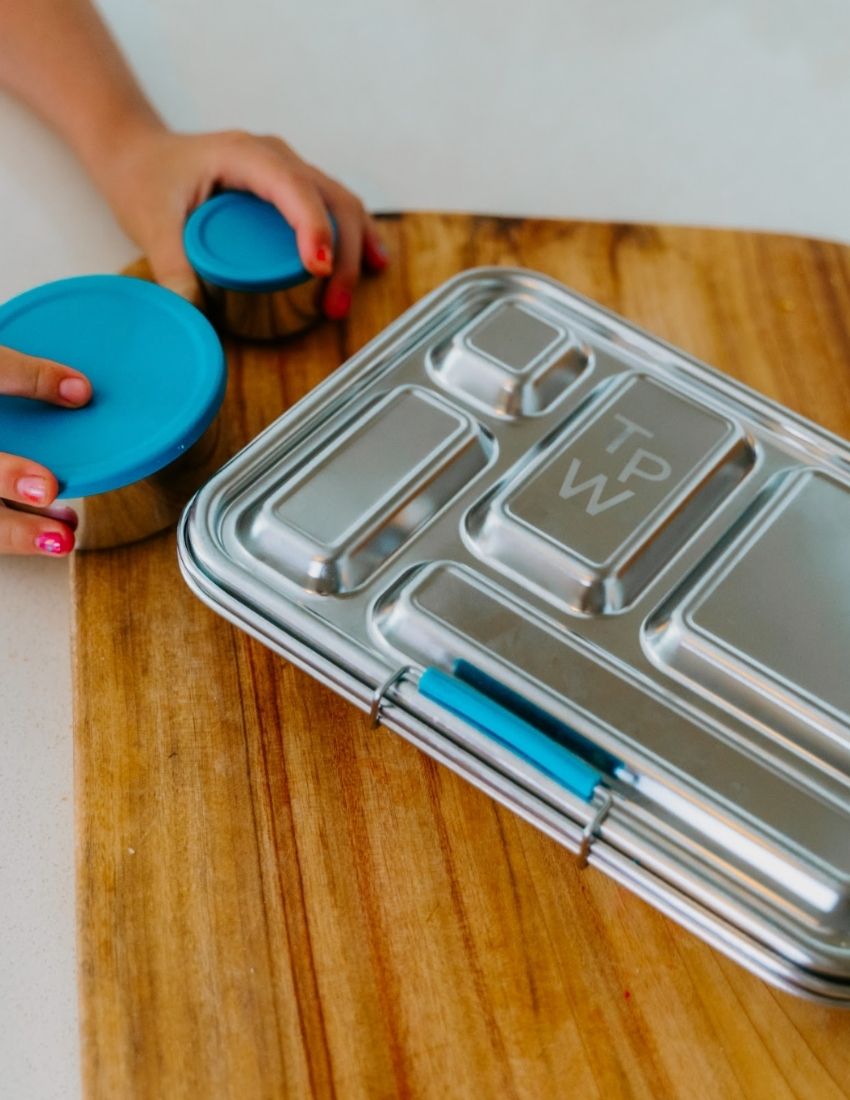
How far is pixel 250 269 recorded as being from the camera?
2.16 feet

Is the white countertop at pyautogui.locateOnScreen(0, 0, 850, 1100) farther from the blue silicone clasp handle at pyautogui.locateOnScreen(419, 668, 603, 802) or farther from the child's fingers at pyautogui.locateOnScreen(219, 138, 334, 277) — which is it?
the blue silicone clasp handle at pyautogui.locateOnScreen(419, 668, 603, 802)

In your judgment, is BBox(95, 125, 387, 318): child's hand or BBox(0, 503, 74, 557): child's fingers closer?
BBox(0, 503, 74, 557): child's fingers

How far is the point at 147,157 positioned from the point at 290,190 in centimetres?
12

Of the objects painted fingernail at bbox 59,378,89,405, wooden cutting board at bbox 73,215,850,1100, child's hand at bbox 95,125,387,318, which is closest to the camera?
wooden cutting board at bbox 73,215,850,1100

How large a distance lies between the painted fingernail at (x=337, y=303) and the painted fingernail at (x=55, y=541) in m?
0.22

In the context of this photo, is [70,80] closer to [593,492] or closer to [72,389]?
[72,389]

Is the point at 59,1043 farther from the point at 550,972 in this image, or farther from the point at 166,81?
the point at 166,81

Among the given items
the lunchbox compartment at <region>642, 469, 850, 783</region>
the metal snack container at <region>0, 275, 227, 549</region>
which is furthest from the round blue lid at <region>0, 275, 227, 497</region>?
the lunchbox compartment at <region>642, 469, 850, 783</region>

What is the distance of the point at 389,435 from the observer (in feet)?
1.90

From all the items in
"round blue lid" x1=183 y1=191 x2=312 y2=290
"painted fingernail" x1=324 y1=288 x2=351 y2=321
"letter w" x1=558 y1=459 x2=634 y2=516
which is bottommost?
"painted fingernail" x1=324 y1=288 x2=351 y2=321

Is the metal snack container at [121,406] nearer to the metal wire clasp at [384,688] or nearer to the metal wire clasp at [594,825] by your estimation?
the metal wire clasp at [384,688]

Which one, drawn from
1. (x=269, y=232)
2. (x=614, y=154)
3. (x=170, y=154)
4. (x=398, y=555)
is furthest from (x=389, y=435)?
(x=614, y=154)

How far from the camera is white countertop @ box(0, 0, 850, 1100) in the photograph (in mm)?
819

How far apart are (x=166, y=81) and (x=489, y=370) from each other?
444 millimetres
